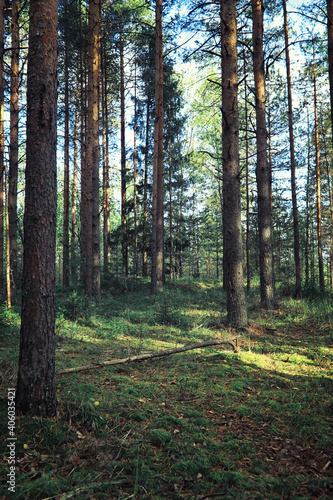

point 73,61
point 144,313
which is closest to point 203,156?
point 73,61

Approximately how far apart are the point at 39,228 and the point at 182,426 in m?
2.71

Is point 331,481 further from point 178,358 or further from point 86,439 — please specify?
point 178,358

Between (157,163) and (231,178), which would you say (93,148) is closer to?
(157,163)

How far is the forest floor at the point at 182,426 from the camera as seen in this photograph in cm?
236

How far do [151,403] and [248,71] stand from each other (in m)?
17.9

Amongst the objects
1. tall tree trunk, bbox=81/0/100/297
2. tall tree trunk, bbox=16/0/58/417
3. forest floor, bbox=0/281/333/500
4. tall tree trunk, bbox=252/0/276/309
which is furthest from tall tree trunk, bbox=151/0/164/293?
tall tree trunk, bbox=16/0/58/417

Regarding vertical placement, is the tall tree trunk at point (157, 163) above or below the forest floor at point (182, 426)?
above

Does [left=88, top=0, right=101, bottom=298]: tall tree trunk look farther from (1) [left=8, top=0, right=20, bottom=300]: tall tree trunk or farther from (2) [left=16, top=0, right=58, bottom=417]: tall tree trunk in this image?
(2) [left=16, top=0, right=58, bottom=417]: tall tree trunk

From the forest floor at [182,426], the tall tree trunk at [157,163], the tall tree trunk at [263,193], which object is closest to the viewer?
the forest floor at [182,426]

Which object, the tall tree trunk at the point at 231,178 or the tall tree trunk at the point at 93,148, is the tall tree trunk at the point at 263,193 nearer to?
the tall tree trunk at the point at 231,178

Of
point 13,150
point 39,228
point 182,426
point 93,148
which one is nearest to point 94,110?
point 93,148

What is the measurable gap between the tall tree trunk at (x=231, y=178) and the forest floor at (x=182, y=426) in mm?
1076

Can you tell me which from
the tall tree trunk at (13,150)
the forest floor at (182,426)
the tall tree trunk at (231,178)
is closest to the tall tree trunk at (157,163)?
the tall tree trunk at (13,150)

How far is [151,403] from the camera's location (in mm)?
3783
